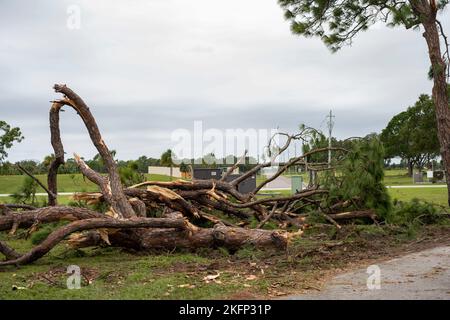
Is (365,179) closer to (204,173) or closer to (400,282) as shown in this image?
(400,282)

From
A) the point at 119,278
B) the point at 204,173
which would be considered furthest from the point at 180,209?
the point at 204,173

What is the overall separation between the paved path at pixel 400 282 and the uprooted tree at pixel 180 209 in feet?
5.61

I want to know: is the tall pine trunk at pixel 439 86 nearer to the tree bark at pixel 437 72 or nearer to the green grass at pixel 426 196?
the tree bark at pixel 437 72

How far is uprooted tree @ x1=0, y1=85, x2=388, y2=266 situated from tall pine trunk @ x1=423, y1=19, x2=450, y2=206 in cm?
237

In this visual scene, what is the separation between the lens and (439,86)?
12.2m

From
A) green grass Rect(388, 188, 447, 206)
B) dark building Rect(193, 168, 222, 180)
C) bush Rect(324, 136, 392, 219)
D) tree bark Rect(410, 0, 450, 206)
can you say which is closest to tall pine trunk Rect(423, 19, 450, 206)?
tree bark Rect(410, 0, 450, 206)

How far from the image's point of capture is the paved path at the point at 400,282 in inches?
216

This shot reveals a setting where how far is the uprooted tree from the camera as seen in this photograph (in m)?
8.05

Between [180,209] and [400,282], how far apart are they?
198 inches

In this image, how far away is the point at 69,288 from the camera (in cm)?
589

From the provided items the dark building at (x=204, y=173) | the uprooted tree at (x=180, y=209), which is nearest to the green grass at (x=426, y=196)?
the dark building at (x=204, y=173)

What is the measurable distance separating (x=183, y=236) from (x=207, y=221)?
7.39 feet

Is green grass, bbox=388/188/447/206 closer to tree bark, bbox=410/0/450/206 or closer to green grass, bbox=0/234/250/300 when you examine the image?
tree bark, bbox=410/0/450/206
